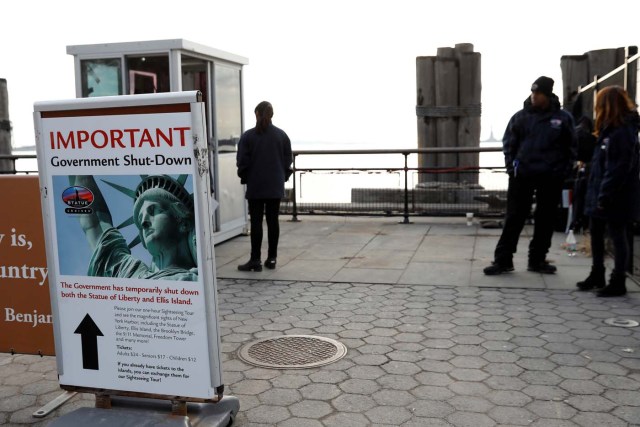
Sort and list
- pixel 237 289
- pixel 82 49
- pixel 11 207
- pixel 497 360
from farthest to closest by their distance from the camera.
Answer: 1. pixel 82 49
2. pixel 237 289
3. pixel 497 360
4. pixel 11 207

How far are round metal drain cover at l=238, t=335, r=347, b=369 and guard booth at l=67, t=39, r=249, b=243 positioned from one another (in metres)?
4.03

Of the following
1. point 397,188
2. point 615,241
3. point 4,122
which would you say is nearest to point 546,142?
point 615,241

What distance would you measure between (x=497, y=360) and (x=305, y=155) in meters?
7.75

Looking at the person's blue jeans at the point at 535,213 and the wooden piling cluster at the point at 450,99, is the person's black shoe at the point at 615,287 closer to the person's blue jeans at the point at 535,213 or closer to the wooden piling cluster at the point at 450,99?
the person's blue jeans at the point at 535,213

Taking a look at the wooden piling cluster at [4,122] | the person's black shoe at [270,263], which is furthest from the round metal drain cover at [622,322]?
the wooden piling cluster at [4,122]

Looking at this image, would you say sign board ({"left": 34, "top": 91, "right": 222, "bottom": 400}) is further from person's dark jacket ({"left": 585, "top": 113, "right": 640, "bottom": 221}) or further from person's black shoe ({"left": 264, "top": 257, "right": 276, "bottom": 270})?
person's black shoe ({"left": 264, "top": 257, "right": 276, "bottom": 270})

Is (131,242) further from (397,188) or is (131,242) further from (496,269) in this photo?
(397,188)

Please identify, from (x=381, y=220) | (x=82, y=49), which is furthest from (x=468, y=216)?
(x=82, y=49)

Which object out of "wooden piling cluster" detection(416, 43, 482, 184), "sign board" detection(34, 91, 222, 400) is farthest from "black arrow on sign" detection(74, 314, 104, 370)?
"wooden piling cluster" detection(416, 43, 482, 184)

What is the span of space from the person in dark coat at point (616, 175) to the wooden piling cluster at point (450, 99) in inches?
256

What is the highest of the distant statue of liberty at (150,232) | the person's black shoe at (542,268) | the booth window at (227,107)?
the booth window at (227,107)

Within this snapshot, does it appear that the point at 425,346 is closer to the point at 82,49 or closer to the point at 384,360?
the point at 384,360

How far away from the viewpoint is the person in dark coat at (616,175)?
5.66 meters

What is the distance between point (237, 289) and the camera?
667 centimetres
